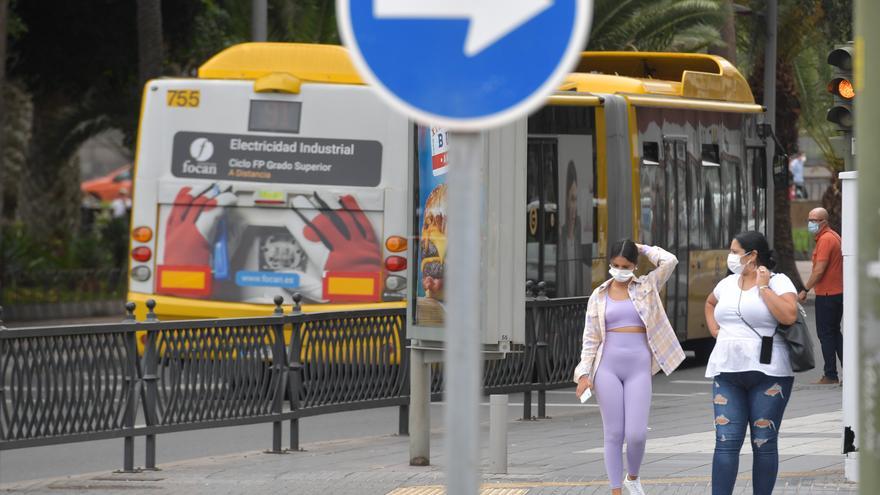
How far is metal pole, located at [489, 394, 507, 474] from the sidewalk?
4.0 inches

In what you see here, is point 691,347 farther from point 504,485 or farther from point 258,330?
point 504,485

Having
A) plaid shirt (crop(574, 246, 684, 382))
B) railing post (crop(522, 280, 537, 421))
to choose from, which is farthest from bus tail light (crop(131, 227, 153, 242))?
plaid shirt (crop(574, 246, 684, 382))

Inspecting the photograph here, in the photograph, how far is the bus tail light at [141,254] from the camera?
15.8 m

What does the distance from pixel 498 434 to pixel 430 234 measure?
1.61 m

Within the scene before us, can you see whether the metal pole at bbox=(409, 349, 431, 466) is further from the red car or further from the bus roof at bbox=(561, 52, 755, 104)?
the red car

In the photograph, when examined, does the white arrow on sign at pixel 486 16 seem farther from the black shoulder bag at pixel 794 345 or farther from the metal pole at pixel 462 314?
the black shoulder bag at pixel 794 345

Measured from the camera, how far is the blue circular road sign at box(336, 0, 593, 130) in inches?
162

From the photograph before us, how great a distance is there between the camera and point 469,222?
13.3ft

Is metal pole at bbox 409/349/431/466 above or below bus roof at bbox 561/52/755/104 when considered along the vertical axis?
below

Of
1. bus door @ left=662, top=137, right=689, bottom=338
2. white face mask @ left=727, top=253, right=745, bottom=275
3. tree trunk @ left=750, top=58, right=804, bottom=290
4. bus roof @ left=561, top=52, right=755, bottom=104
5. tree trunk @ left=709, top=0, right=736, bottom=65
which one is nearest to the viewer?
white face mask @ left=727, top=253, right=745, bottom=275

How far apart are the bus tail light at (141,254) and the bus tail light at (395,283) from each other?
2.18 meters

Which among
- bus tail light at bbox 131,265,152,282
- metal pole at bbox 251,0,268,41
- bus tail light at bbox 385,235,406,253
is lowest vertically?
bus tail light at bbox 131,265,152,282

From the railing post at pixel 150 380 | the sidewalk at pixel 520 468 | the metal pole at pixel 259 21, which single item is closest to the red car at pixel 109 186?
the metal pole at pixel 259 21

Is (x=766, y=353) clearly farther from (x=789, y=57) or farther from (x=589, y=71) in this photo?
(x=789, y=57)
